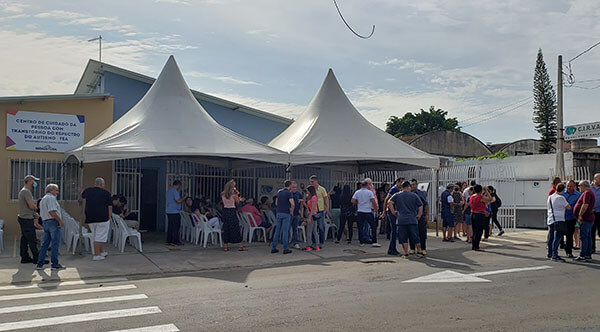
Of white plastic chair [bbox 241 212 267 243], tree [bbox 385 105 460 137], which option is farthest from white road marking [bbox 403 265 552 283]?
tree [bbox 385 105 460 137]

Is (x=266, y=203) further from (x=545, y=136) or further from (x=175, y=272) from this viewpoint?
(x=545, y=136)

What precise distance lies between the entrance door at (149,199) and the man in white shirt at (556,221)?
38.2 feet

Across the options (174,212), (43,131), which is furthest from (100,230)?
(43,131)

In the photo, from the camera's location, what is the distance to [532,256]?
37.1ft

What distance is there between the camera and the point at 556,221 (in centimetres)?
1055

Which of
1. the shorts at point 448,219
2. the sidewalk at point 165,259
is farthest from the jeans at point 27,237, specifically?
the shorts at point 448,219

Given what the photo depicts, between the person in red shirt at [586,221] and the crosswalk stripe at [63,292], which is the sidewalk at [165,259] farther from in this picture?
the person in red shirt at [586,221]

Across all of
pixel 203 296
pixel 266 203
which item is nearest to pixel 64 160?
pixel 266 203

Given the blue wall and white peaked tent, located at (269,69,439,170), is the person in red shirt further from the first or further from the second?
the blue wall

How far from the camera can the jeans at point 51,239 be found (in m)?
9.59

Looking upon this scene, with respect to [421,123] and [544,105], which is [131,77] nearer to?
[544,105]

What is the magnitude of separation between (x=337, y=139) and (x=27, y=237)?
25.7 ft

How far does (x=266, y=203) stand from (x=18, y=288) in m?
7.29

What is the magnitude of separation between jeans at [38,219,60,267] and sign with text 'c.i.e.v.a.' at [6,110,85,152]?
223 inches
